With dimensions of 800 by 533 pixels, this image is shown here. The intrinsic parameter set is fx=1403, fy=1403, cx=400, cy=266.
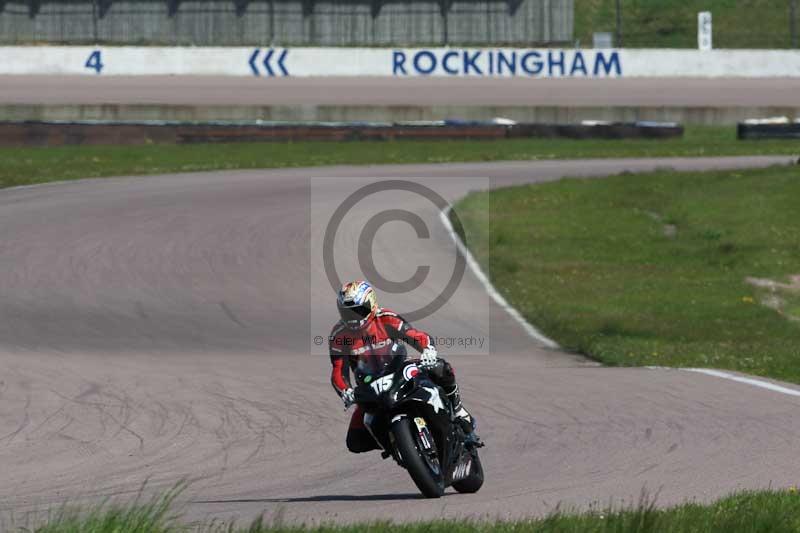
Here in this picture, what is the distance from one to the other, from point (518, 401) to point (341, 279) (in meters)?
9.36

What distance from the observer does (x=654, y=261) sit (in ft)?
81.1

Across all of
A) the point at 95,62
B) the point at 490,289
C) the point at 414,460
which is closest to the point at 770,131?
the point at 95,62

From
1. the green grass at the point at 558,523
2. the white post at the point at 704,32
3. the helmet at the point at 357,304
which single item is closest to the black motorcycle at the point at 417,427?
the helmet at the point at 357,304

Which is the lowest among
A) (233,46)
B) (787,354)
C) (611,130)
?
(787,354)

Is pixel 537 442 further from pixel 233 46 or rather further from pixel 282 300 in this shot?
pixel 233 46

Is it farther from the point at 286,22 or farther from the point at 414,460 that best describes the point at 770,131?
the point at 414,460

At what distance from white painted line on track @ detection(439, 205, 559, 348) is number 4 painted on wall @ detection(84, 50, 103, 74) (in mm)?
27193

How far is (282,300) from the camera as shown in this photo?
21141 millimetres

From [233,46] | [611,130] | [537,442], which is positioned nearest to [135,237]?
[537,442]

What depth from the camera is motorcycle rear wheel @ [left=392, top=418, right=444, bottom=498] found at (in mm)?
9336

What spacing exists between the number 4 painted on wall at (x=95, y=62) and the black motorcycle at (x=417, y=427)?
4540 centimetres
